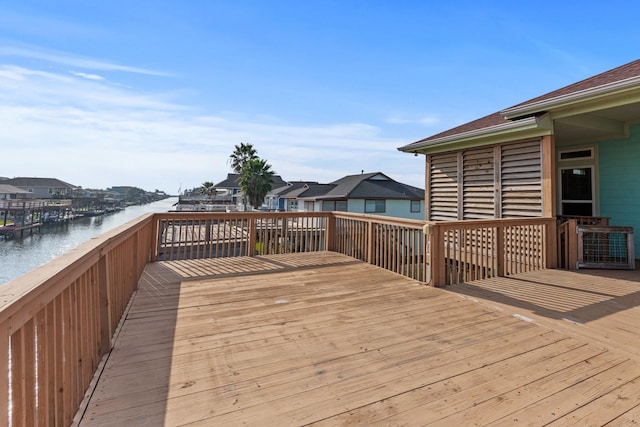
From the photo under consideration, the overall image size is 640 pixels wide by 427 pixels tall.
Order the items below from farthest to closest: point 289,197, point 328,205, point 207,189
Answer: point 207,189, point 289,197, point 328,205

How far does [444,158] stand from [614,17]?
16.3 feet

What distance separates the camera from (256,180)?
30.9m

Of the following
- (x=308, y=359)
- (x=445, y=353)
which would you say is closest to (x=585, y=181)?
(x=445, y=353)

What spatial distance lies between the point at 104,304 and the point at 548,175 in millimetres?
6159

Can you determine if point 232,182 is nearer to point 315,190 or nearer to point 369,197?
point 315,190

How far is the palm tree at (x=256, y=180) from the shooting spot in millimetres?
30891

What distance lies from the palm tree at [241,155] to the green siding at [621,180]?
→ 1365 inches

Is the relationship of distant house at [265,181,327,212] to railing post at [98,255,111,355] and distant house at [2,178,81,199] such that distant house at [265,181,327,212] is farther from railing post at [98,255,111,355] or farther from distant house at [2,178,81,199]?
distant house at [2,178,81,199]

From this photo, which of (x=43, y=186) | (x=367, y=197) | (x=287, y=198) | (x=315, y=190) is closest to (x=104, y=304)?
(x=367, y=197)

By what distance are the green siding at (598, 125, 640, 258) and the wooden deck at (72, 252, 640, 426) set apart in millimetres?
2667

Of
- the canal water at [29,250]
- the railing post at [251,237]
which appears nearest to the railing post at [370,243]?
the railing post at [251,237]

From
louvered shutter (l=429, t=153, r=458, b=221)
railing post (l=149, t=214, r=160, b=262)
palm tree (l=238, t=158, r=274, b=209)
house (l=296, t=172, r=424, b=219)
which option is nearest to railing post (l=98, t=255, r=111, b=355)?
railing post (l=149, t=214, r=160, b=262)

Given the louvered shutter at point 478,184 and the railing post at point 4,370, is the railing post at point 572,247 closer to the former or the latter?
the louvered shutter at point 478,184

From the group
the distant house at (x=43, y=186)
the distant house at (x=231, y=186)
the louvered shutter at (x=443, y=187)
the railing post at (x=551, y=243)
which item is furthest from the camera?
the distant house at (x=43, y=186)
